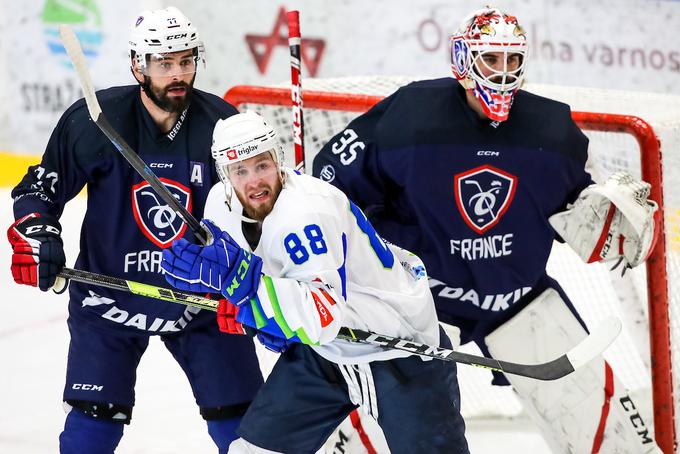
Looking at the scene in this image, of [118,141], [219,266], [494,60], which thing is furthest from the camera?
[494,60]

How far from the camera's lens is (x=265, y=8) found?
6418mm

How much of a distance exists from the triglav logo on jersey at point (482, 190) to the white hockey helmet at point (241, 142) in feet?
2.23

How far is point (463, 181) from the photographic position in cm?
292

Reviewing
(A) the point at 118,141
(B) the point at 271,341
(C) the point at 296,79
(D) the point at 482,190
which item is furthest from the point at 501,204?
(A) the point at 118,141

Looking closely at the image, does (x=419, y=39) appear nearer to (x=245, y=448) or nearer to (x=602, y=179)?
(x=602, y=179)

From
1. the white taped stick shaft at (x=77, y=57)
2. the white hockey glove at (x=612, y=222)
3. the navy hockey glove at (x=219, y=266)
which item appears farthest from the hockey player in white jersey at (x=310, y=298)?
the white hockey glove at (x=612, y=222)

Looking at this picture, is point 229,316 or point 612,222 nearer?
point 229,316

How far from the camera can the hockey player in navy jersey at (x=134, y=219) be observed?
275 cm

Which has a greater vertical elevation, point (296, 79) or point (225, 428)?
point (296, 79)

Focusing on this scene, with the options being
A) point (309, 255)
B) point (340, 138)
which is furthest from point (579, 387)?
point (309, 255)

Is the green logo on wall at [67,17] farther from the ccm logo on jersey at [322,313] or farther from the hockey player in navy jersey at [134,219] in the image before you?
the ccm logo on jersey at [322,313]

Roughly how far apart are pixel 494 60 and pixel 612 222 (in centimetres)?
54

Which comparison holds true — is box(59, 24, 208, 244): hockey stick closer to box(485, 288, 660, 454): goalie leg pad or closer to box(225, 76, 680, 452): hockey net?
box(485, 288, 660, 454): goalie leg pad

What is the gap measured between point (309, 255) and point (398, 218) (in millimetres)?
802
